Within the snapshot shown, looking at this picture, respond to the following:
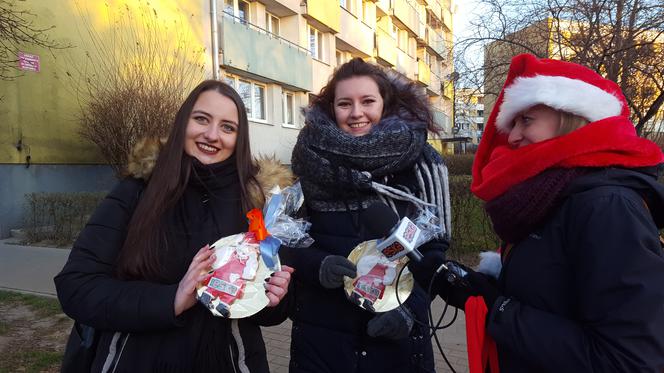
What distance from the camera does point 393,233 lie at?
5.16 feet

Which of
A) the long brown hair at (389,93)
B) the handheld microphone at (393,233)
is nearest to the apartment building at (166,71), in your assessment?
the long brown hair at (389,93)

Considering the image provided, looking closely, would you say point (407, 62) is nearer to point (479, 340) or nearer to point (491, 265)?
point (491, 265)

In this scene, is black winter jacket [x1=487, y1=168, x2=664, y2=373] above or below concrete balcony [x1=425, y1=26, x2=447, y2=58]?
below

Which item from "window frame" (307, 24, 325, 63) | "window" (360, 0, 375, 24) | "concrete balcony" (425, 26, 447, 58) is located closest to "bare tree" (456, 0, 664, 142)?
"window frame" (307, 24, 325, 63)

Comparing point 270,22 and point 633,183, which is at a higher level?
point 270,22

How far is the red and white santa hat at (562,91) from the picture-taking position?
1.44 metres

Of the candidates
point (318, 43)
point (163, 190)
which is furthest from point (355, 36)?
point (163, 190)

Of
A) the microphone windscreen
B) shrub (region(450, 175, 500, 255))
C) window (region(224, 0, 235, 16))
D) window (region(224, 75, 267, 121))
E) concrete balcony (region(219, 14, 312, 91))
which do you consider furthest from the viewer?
window (region(224, 75, 267, 121))

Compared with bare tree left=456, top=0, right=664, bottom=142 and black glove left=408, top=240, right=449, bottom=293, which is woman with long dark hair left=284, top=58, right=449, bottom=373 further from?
bare tree left=456, top=0, right=664, bottom=142

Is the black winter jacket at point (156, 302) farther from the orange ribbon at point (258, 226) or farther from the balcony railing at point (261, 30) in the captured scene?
the balcony railing at point (261, 30)

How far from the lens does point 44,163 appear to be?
419 inches

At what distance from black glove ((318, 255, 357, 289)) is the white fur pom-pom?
1.68 ft

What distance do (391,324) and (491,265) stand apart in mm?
460

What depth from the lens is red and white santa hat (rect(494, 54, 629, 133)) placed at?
144 centimetres
